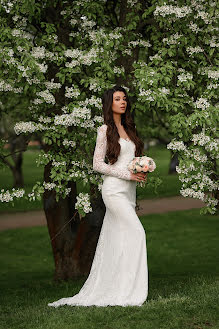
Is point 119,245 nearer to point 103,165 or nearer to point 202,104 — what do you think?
point 103,165

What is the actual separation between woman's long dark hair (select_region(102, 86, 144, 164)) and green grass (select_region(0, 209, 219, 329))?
5.69ft

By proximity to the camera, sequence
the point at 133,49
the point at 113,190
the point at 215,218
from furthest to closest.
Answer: the point at 215,218, the point at 133,49, the point at 113,190

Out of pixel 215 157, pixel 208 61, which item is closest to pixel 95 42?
pixel 208 61

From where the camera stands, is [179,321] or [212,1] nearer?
[179,321]

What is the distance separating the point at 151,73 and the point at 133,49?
5.38 ft

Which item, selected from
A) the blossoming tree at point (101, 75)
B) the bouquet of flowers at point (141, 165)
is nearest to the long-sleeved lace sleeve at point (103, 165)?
the bouquet of flowers at point (141, 165)

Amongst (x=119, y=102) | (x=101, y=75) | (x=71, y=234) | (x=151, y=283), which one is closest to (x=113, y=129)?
(x=119, y=102)

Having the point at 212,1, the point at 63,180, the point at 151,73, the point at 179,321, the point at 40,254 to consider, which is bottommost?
the point at 40,254

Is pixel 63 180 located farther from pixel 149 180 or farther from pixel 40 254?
pixel 40 254

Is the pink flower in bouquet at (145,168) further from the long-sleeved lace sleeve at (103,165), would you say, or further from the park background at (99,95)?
the park background at (99,95)

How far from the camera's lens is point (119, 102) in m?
7.15

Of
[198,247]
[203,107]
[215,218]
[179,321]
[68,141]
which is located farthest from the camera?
[215,218]

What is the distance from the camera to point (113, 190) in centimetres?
705

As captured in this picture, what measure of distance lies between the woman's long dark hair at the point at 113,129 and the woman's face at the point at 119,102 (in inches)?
1.5
